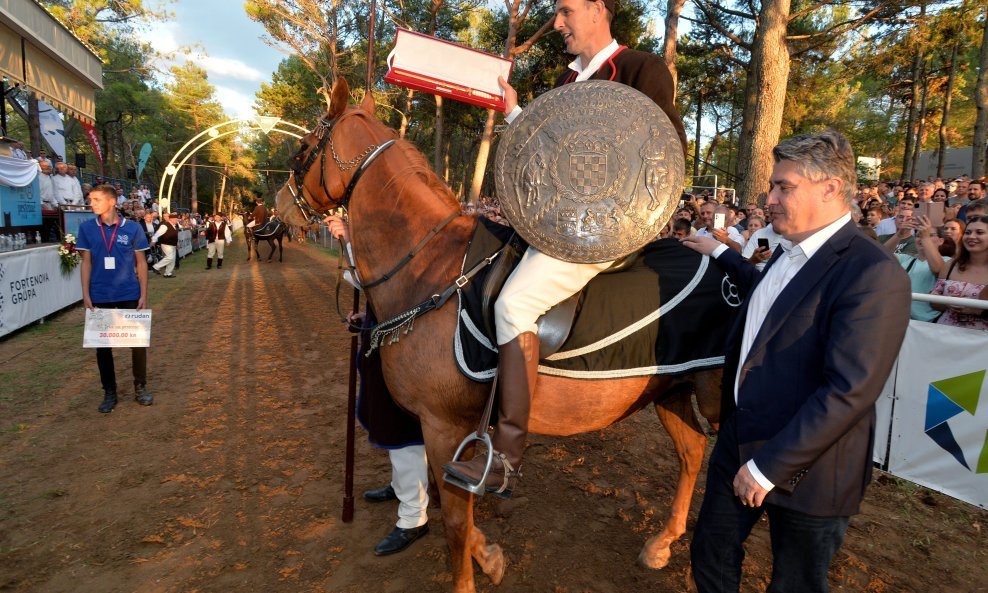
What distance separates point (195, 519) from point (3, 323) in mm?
6702

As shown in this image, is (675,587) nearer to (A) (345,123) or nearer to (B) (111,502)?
(A) (345,123)

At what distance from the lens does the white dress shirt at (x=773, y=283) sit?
1.65m

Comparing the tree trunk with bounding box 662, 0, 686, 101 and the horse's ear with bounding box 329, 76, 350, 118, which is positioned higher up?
the tree trunk with bounding box 662, 0, 686, 101

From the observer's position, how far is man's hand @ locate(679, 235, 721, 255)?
2537 millimetres

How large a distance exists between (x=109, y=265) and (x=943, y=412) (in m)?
7.50

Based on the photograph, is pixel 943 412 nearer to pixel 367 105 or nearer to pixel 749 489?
pixel 749 489

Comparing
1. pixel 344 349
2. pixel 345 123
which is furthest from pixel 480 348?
pixel 344 349

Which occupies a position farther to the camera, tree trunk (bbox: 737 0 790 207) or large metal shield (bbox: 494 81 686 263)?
tree trunk (bbox: 737 0 790 207)

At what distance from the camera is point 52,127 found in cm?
1939

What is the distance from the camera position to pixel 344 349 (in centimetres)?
766

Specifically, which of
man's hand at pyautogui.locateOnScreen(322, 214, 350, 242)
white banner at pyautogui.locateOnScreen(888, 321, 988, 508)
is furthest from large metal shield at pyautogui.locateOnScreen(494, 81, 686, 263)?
white banner at pyautogui.locateOnScreen(888, 321, 988, 508)

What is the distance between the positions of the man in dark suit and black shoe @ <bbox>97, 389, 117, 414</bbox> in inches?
230

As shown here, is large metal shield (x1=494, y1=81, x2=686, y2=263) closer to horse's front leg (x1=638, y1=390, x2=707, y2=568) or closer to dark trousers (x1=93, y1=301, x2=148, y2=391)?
horse's front leg (x1=638, y1=390, x2=707, y2=568)

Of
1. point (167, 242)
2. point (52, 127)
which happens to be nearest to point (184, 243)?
point (52, 127)
